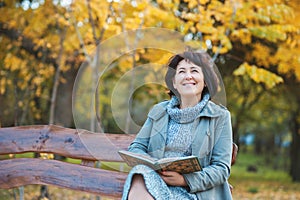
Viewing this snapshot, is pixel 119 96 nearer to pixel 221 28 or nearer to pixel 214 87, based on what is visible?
pixel 214 87

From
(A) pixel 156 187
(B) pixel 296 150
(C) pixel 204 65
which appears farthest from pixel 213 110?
(B) pixel 296 150

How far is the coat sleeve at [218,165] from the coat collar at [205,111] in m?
0.04

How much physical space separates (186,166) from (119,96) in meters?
1.28

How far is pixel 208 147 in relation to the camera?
8.41ft

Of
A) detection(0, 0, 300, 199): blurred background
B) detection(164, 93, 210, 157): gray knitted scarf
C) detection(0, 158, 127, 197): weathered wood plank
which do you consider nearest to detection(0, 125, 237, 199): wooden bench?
detection(0, 158, 127, 197): weathered wood plank

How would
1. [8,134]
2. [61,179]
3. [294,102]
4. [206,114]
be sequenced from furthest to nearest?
[294,102]
[8,134]
[61,179]
[206,114]

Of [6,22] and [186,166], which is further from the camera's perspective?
[6,22]

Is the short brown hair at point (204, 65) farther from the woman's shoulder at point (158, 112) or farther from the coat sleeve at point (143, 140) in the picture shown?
the coat sleeve at point (143, 140)

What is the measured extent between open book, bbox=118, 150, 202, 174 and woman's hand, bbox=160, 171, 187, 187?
25 mm

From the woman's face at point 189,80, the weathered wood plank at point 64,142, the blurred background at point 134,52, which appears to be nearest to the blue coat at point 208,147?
the woman's face at point 189,80

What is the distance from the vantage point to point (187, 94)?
2.70 meters

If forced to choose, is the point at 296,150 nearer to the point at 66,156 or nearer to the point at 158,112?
the point at 66,156

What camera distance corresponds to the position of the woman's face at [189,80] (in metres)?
2.69

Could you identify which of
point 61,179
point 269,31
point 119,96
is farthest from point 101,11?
point 61,179
